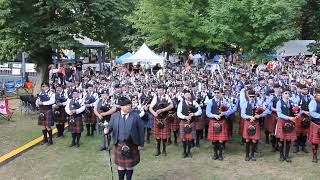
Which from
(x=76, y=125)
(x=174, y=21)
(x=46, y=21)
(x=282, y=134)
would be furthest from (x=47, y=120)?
(x=174, y=21)

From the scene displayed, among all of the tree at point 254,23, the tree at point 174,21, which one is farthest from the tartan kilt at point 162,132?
the tree at point 174,21

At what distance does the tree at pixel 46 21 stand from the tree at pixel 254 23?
5089 mm

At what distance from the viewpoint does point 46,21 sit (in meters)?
19.4

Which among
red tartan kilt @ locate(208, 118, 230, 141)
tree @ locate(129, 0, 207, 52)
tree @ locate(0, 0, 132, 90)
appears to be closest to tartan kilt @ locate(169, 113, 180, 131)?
red tartan kilt @ locate(208, 118, 230, 141)

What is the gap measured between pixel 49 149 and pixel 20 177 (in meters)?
2.28

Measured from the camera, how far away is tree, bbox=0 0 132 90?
18531 millimetres

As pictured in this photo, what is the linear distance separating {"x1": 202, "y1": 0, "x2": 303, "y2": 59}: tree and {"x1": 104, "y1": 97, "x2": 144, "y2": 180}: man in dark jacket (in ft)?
35.2

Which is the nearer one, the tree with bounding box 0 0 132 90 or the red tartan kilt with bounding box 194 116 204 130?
the red tartan kilt with bounding box 194 116 204 130

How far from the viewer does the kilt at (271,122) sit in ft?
33.5

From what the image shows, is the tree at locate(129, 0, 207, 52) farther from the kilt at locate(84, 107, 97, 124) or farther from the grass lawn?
the grass lawn

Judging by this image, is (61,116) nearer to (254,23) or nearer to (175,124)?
(175,124)

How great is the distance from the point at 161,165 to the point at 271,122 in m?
2.93

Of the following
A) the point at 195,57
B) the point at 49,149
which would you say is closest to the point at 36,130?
the point at 49,149

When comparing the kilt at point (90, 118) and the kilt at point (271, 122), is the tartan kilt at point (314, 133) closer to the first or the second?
the kilt at point (271, 122)
